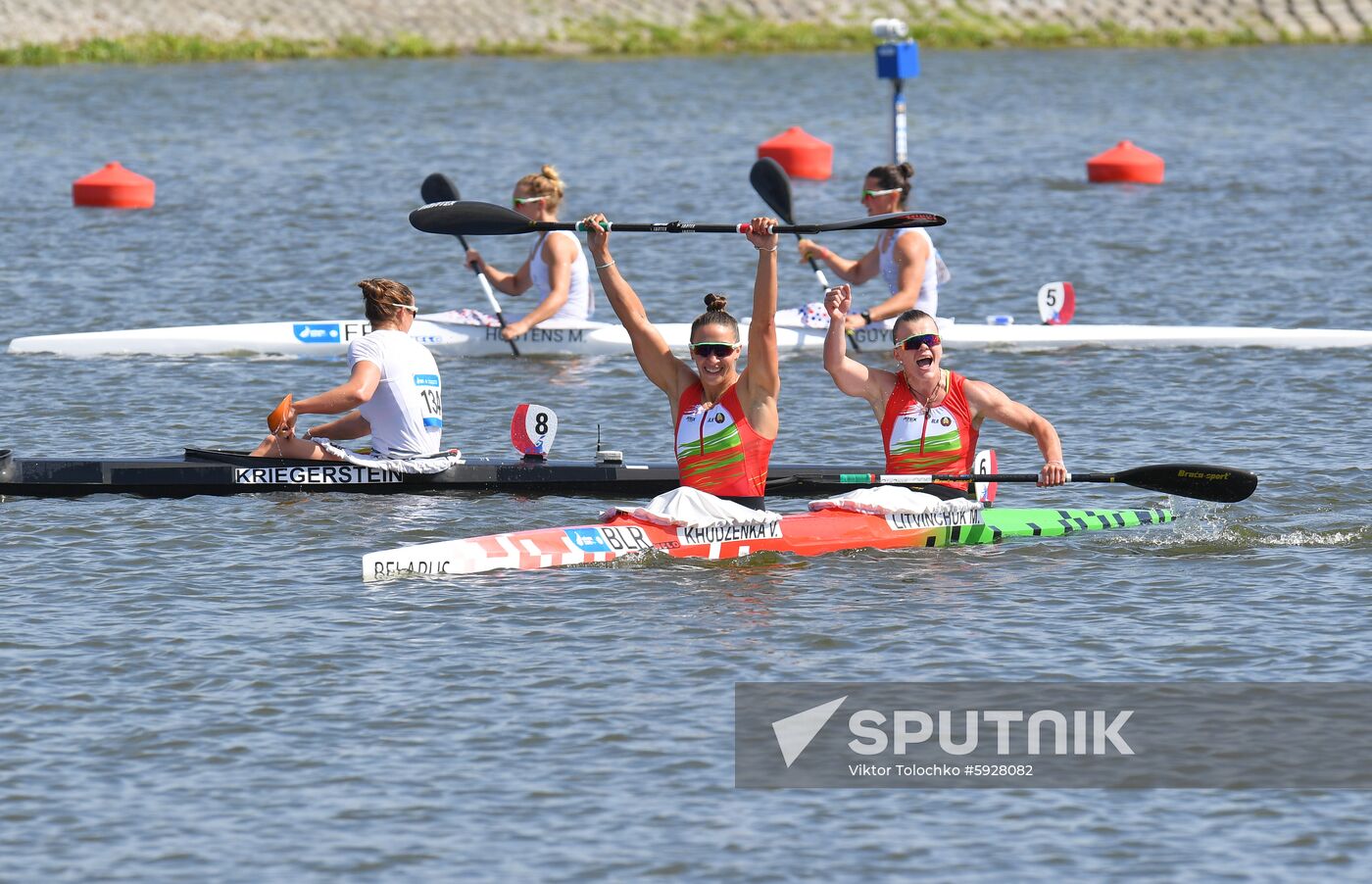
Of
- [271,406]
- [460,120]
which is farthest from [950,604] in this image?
[460,120]

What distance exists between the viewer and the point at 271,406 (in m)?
15.5

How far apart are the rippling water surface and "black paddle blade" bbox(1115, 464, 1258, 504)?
0.28 m

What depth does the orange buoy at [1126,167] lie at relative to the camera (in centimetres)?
2814

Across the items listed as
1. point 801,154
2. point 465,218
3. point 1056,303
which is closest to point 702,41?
point 801,154

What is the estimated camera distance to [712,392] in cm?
1044

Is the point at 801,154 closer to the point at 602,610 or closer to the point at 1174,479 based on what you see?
the point at 1174,479

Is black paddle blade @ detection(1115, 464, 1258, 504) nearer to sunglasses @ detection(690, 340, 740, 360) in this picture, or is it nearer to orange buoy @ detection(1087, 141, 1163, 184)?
sunglasses @ detection(690, 340, 740, 360)

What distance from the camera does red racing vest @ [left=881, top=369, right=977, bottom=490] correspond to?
1099 cm

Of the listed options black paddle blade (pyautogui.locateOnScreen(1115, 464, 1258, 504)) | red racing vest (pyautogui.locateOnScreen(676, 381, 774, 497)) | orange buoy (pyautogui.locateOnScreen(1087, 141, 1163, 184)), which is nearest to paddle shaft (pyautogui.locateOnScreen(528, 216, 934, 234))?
red racing vest (pyautogui.locateOnScreen(676, 381, 774, 497))

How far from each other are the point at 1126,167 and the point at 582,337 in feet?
43.1

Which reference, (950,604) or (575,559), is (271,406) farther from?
(950,604)

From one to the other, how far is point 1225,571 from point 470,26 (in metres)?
39.0

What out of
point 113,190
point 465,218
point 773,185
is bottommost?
point 465,218

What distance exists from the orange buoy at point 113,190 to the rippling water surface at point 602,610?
1.42 metres
